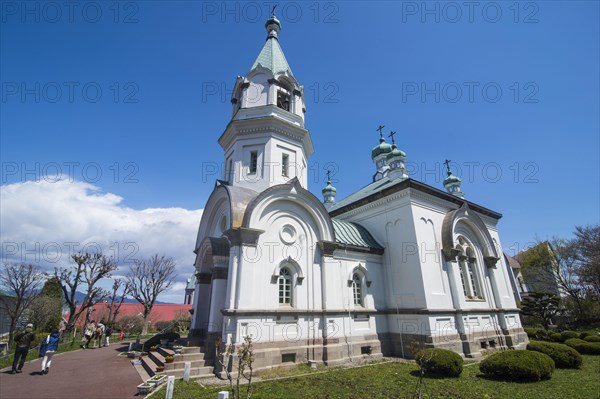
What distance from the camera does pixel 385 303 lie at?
1597cm

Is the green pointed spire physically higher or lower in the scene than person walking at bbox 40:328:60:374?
higher

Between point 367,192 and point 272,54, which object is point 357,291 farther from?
point 272,54

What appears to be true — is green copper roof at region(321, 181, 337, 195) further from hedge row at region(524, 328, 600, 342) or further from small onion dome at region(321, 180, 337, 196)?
hedge row at region(524, 328, 600, 342)

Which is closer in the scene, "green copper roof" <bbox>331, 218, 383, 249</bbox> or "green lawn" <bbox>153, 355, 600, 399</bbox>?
"green lawn" <bbox>153, 355, 600, 399</bbox>

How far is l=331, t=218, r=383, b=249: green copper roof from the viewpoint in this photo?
15.5 metres

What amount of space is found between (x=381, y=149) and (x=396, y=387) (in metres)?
20.9

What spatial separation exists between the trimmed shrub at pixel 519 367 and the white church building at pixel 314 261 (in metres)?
3.23

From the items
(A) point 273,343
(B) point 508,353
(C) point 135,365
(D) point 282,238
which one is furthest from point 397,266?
(C) point 135,365

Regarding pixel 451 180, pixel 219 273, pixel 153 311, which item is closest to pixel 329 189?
pixel 451 180

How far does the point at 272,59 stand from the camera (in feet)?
56.9

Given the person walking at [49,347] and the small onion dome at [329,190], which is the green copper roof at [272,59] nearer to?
the small onion dome at [329,190]

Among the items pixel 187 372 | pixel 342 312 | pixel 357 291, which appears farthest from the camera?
pixel 357 291

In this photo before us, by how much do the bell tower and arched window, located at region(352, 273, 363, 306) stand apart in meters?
5.85

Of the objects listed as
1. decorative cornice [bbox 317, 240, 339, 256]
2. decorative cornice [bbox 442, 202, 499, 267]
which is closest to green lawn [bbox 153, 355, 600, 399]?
decorative cornice [bbox 317, 240, 339, 256]
